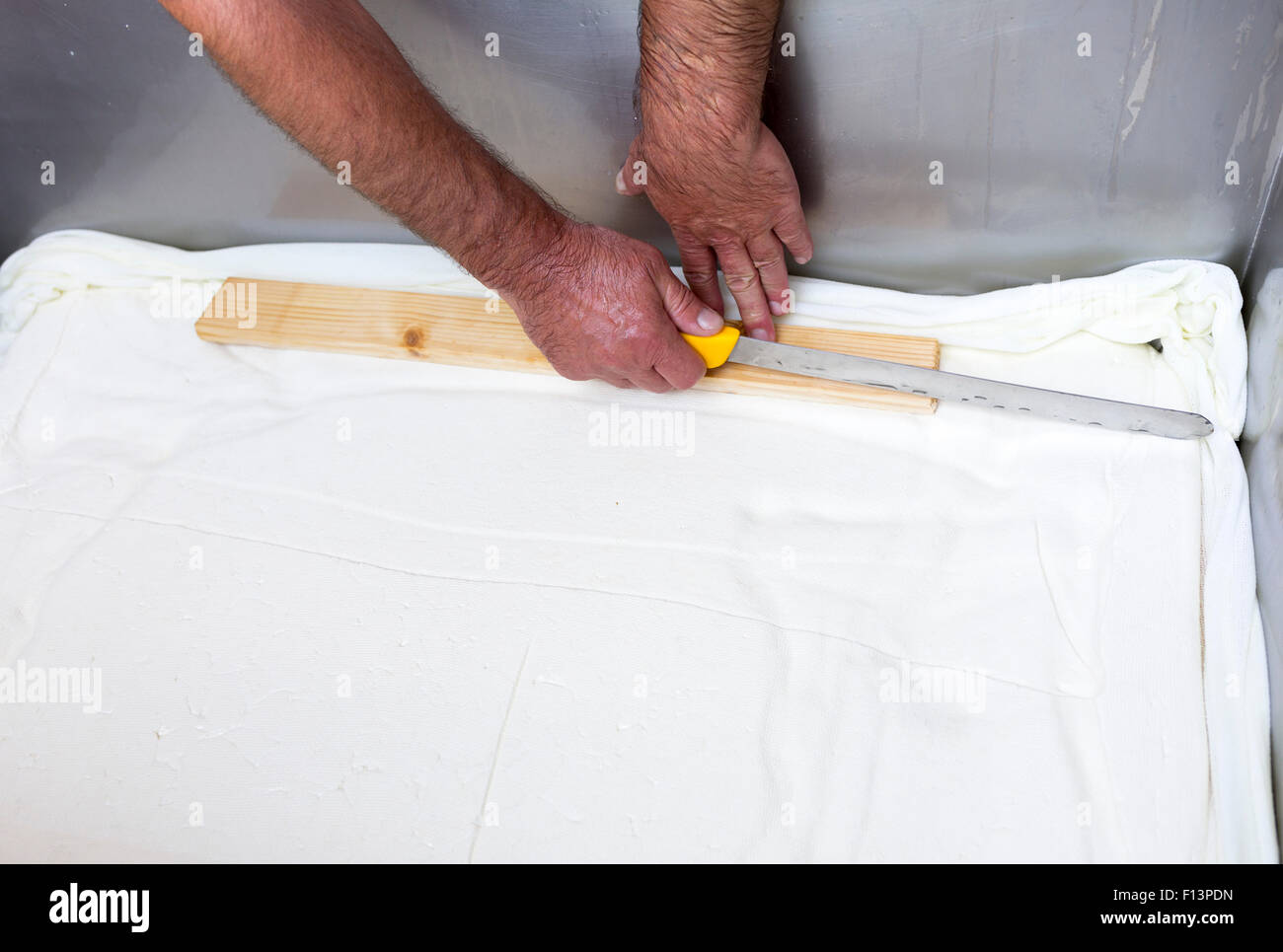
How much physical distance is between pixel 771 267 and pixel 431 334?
14.5 inches

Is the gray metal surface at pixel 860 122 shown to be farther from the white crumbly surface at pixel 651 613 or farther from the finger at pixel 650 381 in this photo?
the finger at pixel 650 381

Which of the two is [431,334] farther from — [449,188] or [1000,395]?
[1000,395]

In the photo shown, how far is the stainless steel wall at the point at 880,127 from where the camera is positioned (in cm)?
88

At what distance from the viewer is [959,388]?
91cm

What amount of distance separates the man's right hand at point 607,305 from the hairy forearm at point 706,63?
4.5 inches

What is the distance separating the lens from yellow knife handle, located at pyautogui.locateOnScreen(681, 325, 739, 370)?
3.10ft

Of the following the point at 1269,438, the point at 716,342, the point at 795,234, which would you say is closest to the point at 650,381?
the point at 716,342

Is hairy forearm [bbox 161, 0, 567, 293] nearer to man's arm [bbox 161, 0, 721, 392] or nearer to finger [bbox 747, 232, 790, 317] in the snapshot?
man's arm [bbox 161, 0, 721, 392]

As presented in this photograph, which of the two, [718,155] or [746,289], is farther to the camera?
[746,289]

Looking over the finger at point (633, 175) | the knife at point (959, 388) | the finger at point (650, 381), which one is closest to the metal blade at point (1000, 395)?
the knife at point (959, 388)

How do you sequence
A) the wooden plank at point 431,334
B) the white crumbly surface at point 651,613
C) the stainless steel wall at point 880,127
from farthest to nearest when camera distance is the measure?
the wooden plank at point 431,334 → the stainless steel wall at point 880,127 → the white crumbly surface at point 651,613

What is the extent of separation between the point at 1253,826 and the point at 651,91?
727 millimetres

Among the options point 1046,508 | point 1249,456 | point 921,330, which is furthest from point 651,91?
point 1249,456

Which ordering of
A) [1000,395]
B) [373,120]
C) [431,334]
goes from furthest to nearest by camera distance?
[431,334]
[1000,395]
[373,120]
